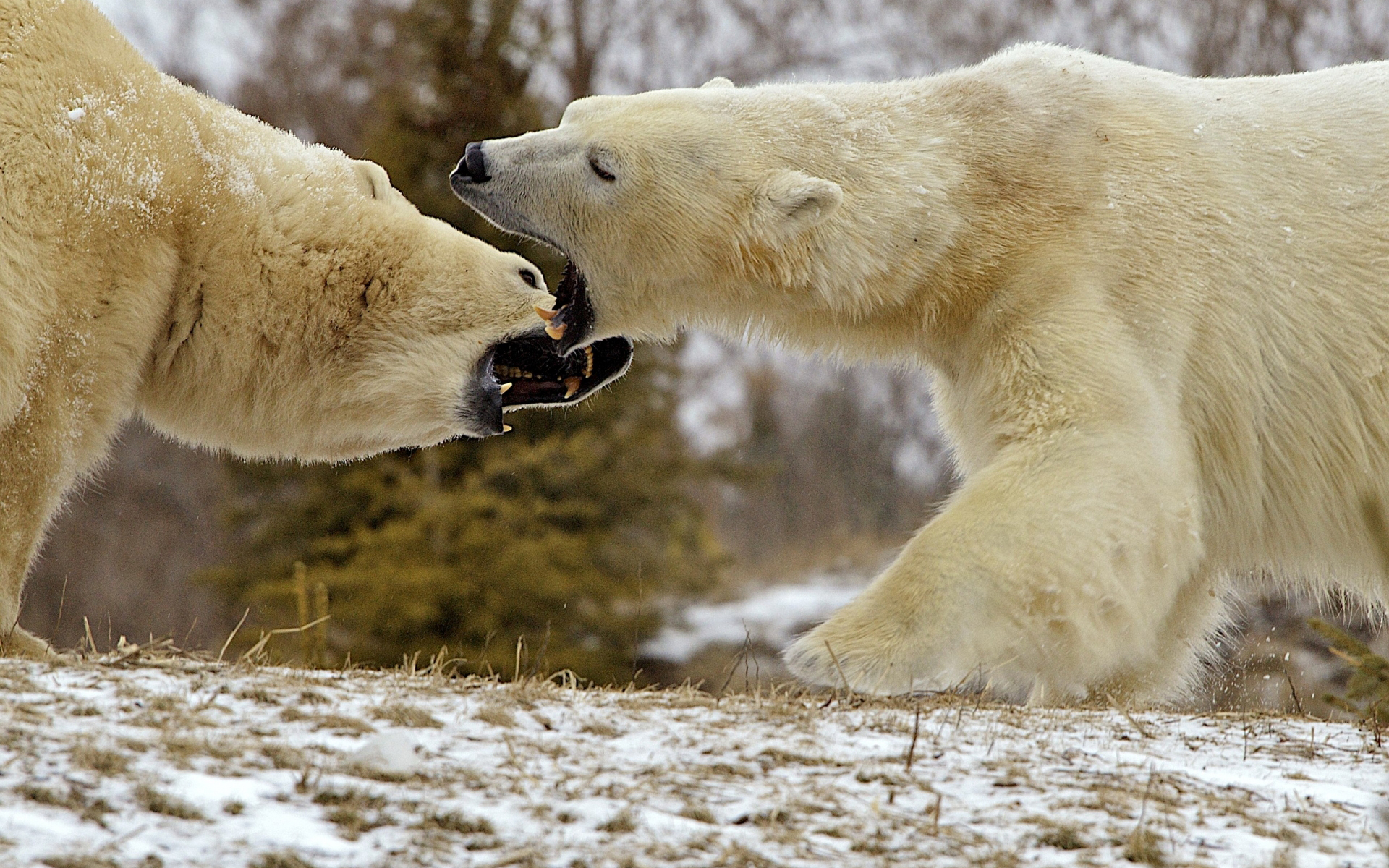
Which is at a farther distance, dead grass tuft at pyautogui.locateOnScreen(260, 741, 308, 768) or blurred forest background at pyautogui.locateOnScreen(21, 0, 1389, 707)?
blurred forest background at pyautogui.locateOnScreen(21, 0, 1389, 707)

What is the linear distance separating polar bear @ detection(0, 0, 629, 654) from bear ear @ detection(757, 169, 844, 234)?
102cm

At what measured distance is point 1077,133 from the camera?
4.01 m

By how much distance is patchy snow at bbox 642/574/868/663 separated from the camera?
11.8 metres

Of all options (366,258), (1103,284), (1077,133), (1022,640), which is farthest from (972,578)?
(366,258)

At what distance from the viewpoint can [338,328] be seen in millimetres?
4602

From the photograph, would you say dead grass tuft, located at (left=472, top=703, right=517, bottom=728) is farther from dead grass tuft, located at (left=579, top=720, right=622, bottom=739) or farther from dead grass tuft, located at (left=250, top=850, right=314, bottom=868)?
dead grass tuft, located at (left=250, top=850, right=314, bottom=868)

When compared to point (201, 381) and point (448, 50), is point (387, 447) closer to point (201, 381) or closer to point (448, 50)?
point (201, 381)

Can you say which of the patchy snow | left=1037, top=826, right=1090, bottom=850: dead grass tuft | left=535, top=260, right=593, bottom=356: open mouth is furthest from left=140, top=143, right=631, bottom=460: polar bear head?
the patchy snow

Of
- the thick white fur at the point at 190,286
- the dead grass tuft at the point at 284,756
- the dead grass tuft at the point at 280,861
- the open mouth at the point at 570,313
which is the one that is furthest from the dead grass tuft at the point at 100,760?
the open mouth at the point at 570,313

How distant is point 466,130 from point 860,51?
7.92 metres

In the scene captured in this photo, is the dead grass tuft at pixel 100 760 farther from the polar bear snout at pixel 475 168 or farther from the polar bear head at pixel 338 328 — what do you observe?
the polar bear snout at pixel 475 168

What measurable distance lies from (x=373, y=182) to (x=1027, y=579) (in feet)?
9.02

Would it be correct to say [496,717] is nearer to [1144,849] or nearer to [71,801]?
[71,801]

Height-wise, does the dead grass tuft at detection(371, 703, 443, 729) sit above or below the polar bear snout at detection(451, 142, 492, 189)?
below
